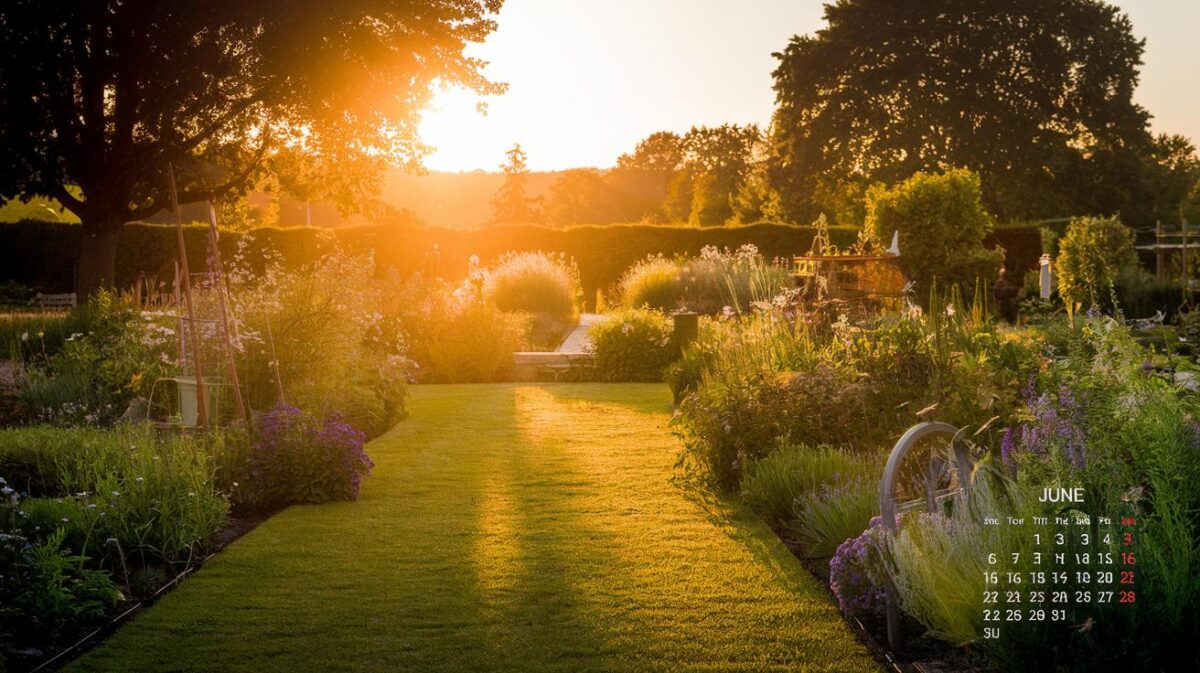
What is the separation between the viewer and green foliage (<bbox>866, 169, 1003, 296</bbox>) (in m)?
17.0

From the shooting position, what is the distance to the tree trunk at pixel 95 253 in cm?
1551

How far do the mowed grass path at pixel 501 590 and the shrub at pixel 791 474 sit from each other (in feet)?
0.47

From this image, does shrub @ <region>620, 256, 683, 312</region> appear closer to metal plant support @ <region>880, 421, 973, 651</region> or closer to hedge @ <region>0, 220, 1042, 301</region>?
hedge @ <region>0, 220, 1042, 301</region>

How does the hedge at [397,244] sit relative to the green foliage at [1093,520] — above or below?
above

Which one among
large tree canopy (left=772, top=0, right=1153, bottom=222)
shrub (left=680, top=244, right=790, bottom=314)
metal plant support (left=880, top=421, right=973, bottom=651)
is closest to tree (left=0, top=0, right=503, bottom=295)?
shrub (left=680, top=244, right=790, bottom=314)

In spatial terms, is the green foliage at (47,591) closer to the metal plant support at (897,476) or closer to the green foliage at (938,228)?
the metal plant support at (897,476)

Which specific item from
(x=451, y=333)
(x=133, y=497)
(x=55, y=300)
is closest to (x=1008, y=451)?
(x=133, y=497)

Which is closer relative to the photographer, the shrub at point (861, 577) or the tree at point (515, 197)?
the shrub at point (861, 577)

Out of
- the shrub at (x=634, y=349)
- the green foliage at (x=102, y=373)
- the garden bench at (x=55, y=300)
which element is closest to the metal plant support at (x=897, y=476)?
the green foliage at (x=102, y=373)

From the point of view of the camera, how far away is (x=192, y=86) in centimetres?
1391

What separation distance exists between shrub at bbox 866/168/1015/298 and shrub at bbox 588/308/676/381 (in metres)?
6.36

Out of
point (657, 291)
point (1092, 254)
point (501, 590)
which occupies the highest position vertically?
point (1092, 254)

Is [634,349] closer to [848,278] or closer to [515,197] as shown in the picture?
[848,278]

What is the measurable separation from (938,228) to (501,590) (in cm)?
1440
